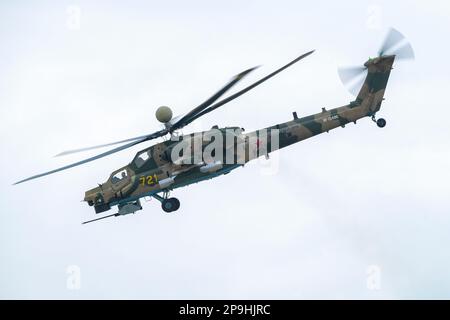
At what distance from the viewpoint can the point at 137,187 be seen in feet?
131

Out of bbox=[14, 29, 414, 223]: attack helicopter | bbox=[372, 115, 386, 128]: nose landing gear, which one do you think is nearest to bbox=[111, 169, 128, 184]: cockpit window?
bbox=[14, 29, 414, 223]: attack helicopter

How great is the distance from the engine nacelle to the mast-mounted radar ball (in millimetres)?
4047

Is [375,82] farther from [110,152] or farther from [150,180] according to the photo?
[110,152]

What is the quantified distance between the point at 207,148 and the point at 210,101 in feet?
17.7

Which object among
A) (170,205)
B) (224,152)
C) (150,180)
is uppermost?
(224,152)

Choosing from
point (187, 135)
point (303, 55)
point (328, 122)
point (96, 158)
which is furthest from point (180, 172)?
point (303, 55)

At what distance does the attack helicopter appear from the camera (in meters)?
39.1

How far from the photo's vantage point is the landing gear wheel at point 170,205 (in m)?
40.3

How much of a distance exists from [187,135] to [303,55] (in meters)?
10.2

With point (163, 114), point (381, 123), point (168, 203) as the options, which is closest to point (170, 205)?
point (168, 203)

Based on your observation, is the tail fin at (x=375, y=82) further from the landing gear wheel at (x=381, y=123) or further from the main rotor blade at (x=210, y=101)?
the main rotor blade at (x=210, y=101)

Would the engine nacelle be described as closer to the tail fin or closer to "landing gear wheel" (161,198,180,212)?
"landing gear wheel" (161,198,180,212)

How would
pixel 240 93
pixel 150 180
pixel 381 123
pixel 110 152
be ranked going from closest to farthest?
pixel 240 93 < pixel 110 152 < pixel 150 180 < pixel 381 123

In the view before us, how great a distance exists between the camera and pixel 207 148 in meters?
39.1
